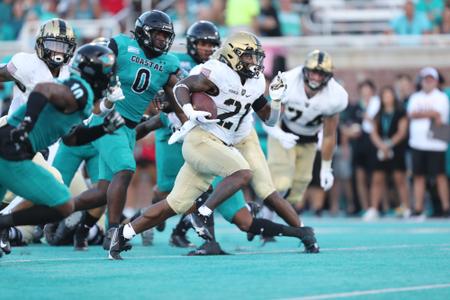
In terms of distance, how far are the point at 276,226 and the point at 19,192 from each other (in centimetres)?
240

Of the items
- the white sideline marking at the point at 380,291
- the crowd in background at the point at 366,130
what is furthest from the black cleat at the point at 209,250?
the crowd in background at the point at 366,130

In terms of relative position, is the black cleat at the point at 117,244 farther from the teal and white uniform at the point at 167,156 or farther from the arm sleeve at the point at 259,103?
the teal and white uniform at the point at 167,156

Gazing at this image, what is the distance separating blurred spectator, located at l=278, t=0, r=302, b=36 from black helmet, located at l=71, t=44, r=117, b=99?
34.6 ft

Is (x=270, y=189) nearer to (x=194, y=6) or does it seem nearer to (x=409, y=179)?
Answer: (x=409, y=179)

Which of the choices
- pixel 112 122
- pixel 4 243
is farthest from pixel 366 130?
pixel 112 122

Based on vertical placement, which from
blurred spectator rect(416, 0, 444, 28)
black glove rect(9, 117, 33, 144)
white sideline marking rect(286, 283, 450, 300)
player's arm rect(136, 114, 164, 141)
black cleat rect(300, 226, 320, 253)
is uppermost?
blurred spectator rect(416, 0, 444, 28)

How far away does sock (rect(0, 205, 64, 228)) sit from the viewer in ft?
25.5

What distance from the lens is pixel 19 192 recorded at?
7676mm

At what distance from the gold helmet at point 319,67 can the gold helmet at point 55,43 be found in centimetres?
272

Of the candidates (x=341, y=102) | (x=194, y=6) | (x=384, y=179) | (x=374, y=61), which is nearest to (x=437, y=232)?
(x=341, y=102)

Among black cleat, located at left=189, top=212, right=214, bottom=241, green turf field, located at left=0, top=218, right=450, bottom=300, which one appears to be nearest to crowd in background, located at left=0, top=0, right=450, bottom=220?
green turf field, located at left=0, top=218, right=450, bottom=300

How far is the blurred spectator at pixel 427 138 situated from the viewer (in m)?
15.6

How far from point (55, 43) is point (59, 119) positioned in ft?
5.87

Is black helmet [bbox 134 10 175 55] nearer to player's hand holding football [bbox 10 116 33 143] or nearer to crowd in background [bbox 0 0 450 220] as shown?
player's hand holding football [bbox 10 116 33 143]
